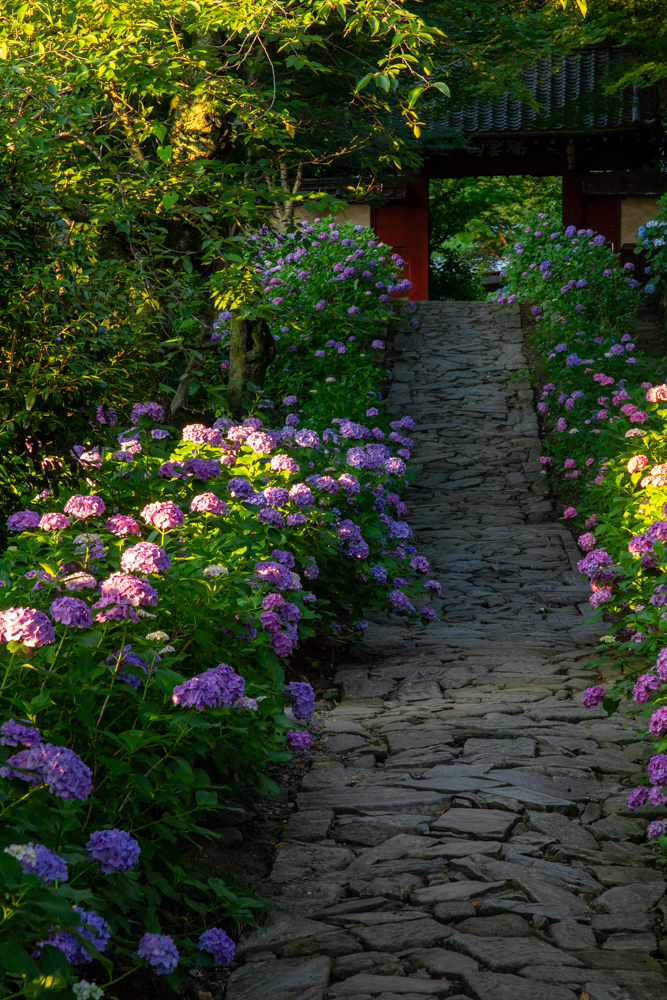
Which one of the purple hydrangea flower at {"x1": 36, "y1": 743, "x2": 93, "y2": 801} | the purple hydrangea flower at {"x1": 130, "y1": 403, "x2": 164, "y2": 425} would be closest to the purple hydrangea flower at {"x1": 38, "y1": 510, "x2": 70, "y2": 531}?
the purple hydrangea flower at {"x1": 36, "y1": 743, "x2": 93, "y2": 801}

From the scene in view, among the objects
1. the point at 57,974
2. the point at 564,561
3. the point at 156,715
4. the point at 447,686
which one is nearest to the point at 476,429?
the point at 564,561

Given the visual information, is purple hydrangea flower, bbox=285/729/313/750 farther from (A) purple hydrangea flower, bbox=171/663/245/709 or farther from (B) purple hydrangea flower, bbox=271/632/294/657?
(A) purple hydrangea flower, bbox=171/663/245/709

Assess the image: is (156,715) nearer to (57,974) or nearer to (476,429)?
(57,974)

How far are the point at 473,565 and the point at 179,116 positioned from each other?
4217 mm

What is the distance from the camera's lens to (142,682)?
294 cm

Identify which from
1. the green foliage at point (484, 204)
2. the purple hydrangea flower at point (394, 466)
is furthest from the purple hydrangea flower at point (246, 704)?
the green foliage at point (484, 204)

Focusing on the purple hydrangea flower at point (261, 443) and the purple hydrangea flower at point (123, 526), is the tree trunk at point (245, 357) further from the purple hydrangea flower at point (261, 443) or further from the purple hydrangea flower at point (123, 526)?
the purple hydrangea flower at point (123, 526)

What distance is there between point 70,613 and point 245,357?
5.34 m

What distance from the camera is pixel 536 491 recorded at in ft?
33.2

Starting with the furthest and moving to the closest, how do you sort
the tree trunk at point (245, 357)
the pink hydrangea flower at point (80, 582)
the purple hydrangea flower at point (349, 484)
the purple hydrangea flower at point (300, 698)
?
the tree trunk at point (245, 357) → the purple hydrangea flower at point (349, 484) → the purple hydrangea flower at point (300, 698) → the pink hydrangea flower at point (80, 582)

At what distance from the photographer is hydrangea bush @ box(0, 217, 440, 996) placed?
210 centimetres

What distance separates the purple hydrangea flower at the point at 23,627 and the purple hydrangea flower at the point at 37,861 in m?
0.69

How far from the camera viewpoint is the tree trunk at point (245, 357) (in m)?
7.49

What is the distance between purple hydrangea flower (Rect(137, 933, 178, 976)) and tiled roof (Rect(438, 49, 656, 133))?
1705 centimetres
